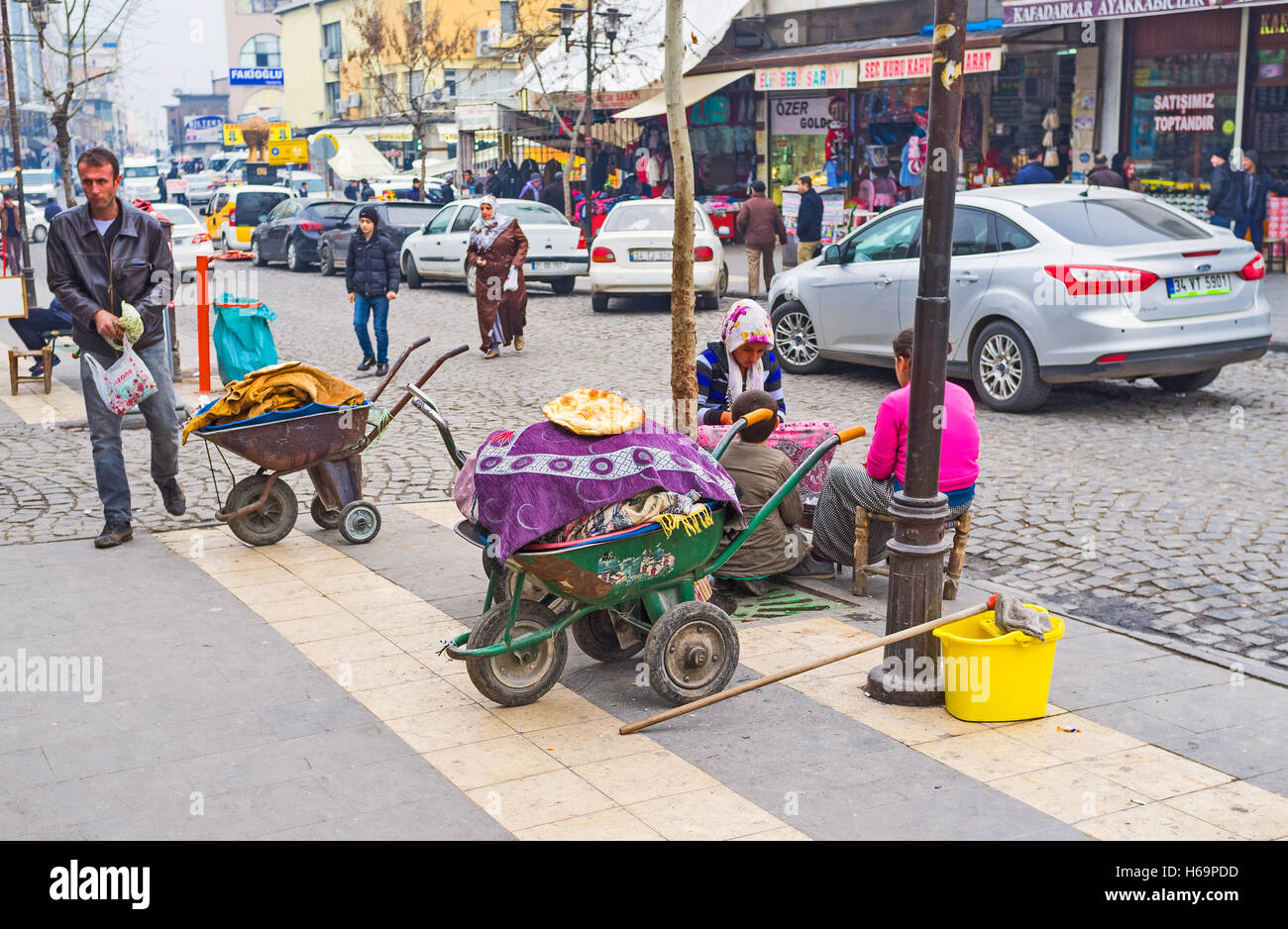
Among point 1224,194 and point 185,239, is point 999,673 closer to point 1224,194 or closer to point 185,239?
point 1224,194

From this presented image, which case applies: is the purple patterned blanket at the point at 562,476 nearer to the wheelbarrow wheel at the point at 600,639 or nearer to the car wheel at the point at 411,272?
the wheelbarrow wheel at the point at 600,639

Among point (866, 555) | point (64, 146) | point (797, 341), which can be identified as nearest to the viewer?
point (866, 555)

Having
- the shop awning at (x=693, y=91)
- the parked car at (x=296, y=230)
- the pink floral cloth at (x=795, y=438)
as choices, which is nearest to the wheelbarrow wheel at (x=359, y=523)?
the pink floral cloth at (x=795, y=438)

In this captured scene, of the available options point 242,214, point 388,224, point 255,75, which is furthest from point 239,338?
point 255,75

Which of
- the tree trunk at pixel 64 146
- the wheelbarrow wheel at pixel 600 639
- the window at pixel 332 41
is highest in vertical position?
the window at pixel 332 41

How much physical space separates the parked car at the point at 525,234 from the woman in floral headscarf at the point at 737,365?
45.4 ft

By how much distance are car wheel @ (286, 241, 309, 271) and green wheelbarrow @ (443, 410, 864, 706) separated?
2406 centimetres

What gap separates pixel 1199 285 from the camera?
11.0 metres

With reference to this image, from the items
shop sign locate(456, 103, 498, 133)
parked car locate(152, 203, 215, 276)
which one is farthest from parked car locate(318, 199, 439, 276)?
shop sign locate(456, 103, 498, 133)

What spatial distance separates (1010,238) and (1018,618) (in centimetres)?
699

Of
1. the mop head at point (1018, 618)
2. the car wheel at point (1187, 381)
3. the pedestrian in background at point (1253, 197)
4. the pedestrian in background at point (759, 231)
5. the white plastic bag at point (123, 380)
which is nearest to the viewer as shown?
the mop head at point (1018, 618)

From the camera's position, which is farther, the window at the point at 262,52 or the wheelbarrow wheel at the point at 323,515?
the window at the point at 262,52

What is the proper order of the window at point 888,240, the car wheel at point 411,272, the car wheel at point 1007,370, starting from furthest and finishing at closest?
the car wheel at point 411,272 < the window at point 888,240 < the car wheel at point 1007,370

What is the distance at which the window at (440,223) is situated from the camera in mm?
23500
